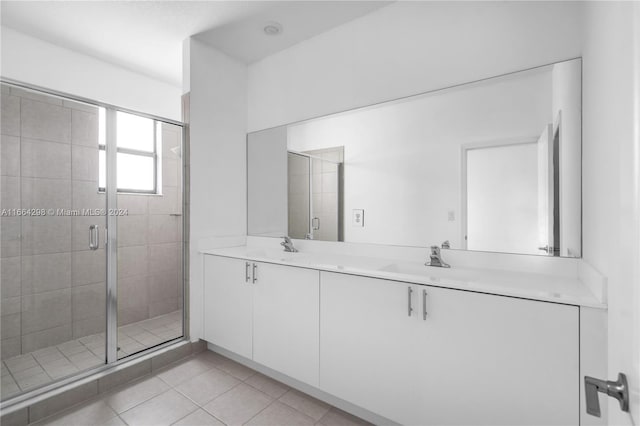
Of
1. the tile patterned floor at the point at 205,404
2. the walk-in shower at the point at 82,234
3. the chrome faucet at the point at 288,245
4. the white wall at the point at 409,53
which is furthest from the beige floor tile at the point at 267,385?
the white wall at the point at 409,53

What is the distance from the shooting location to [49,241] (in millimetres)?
1981

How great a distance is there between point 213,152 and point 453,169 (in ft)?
6.75

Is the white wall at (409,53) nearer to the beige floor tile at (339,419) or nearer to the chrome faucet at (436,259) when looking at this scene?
the chrome faucet at (436,259)

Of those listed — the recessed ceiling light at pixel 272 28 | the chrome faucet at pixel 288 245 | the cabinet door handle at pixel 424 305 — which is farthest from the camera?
the chrome faucet at pixel 288 245

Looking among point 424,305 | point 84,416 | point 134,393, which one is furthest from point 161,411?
point 424,305

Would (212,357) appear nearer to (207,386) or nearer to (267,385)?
(207,386)

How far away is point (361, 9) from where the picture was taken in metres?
2.18

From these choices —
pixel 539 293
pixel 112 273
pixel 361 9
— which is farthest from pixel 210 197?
pixel 539 293

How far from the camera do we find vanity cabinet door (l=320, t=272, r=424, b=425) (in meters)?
1.46

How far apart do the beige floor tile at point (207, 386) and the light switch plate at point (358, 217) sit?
144 cm

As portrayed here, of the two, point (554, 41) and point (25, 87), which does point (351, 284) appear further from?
point (25, 87)

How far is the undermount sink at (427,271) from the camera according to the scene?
1.71m

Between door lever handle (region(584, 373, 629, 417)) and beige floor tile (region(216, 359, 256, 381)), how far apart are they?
2.12m

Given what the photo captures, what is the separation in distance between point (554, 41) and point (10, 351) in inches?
144
